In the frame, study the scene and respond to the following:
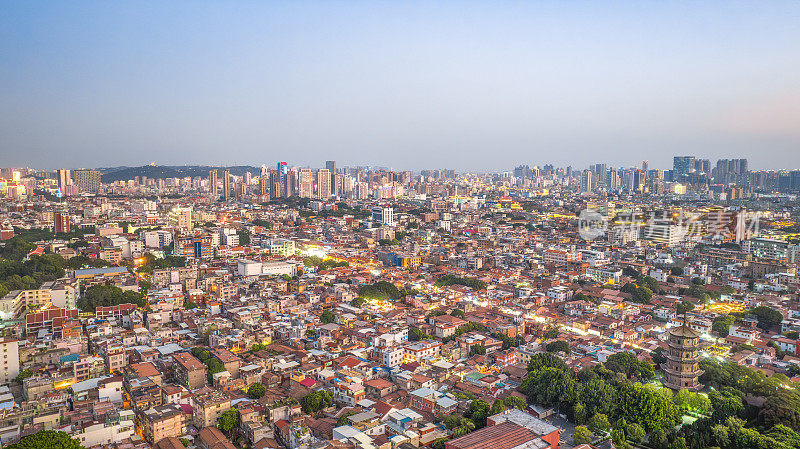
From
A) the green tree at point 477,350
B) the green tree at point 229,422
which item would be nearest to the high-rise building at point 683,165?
the green tree at point 477,350

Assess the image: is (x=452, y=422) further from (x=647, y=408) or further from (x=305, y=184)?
(x=305, y=184)

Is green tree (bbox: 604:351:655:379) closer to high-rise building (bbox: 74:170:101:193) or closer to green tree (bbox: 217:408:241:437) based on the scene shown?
green tree (bbox: 217:408:241:437)

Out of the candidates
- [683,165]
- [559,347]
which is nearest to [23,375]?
[559,347]

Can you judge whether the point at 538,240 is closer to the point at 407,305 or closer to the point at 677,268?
the point at 677,268

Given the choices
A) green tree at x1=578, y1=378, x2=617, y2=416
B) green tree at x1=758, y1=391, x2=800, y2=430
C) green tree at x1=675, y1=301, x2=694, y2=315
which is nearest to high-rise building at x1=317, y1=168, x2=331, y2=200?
green tree at x1=675, y1=301, x2=694, y2=315

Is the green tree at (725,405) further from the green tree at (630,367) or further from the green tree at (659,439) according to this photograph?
the green tree at (630,367)
